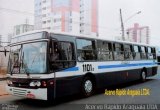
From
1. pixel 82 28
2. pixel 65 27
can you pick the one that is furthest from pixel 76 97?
pixel 82 28

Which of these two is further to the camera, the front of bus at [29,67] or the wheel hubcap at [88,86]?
the wheel hubcap at [88,86]

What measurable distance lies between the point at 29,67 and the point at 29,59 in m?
0.29

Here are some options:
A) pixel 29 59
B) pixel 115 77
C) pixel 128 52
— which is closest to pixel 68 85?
pixel 29 59

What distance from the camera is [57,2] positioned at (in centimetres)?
9212

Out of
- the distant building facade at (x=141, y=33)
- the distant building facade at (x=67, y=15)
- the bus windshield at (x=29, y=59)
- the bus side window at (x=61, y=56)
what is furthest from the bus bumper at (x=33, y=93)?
the distant building facade at (x=67, y=15)

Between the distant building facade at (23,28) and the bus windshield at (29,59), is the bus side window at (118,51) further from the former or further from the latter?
the distant building facade at (23,28)

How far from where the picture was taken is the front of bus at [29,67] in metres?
9.18

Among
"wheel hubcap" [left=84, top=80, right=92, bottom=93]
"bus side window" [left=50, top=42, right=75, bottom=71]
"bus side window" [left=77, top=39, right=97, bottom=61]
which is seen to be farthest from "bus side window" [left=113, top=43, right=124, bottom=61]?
"bus side window" [left=50, top=42, right=75, bottom=71]

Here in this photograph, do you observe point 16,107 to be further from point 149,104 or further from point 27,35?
point 149,104

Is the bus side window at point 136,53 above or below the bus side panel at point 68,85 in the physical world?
above

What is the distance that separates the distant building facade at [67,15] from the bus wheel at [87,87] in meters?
72.4

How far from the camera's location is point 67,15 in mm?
89125

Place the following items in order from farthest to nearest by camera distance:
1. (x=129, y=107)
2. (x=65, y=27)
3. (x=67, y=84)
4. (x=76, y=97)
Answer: (x=65, y=27), (x=76, y=97), (x=67, y=84), (x=129, y=107)

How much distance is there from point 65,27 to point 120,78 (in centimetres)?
7615
